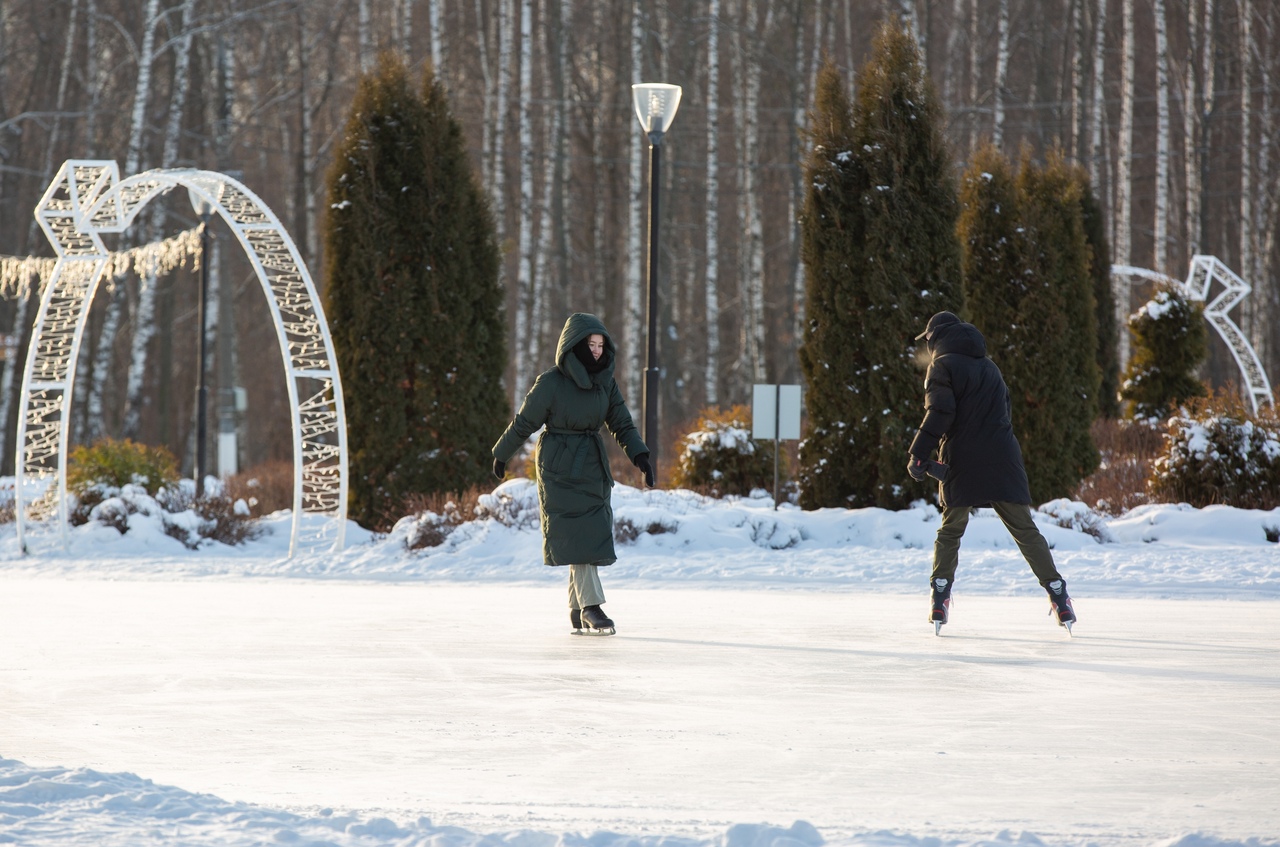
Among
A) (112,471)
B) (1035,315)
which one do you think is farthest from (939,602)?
(112,471)

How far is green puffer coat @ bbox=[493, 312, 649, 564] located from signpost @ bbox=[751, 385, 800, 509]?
17.7 feet

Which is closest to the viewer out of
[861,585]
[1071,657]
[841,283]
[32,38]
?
[1071,657]

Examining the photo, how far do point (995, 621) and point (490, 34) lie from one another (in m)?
26.8

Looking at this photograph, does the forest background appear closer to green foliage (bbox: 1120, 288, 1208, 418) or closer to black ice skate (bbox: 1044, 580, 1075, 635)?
green foliage (bbox: 1120, 288, 1208, 418)

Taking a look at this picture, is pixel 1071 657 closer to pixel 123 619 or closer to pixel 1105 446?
pixel 123 619

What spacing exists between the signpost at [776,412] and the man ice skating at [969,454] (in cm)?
523

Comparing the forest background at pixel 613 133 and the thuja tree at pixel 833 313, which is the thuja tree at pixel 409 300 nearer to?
the thuja tree at pixel 833 313

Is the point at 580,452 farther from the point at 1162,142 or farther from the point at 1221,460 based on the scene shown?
the point at 1162,142

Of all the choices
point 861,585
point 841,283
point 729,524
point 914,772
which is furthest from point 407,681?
point 841,283

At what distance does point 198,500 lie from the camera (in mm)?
14062

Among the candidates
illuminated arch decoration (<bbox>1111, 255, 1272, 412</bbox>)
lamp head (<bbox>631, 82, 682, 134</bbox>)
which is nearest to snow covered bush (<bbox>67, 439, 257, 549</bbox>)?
lamp head (<bbox>631, 82, 682, 134</bbox>)

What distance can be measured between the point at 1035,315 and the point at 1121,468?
2.05m

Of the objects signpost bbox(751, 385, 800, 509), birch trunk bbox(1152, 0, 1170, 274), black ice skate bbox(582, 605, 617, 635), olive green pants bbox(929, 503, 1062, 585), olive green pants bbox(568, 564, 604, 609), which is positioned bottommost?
black ice skate bbox(582, 605, 617, 635)

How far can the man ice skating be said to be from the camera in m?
7.46
